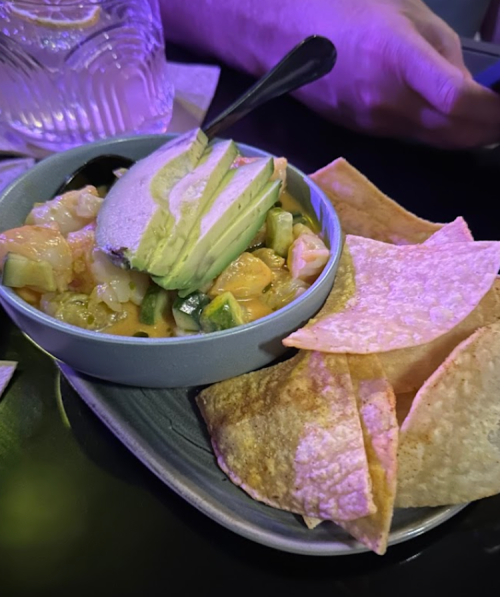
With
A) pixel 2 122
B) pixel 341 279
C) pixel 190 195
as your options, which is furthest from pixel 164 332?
pixel 2 122

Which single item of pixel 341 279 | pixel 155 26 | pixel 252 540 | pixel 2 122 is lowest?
pixel 252 540

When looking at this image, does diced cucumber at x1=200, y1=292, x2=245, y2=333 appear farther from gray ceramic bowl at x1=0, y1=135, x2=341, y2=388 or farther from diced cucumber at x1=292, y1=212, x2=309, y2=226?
diced cucumber at x1=292, y1=212, x2=309, y2=226

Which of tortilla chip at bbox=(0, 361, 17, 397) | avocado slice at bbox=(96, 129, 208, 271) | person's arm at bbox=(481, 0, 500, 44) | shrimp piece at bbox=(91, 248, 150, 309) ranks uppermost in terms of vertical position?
avocado slice at bbox=(96, 129, 208, 271)

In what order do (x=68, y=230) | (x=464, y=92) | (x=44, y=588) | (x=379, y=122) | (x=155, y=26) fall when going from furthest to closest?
(x=379, y=122)
(x=155, y=26)
(x=464, y=92)
(x=68, y=230)
(x=44, y=588)

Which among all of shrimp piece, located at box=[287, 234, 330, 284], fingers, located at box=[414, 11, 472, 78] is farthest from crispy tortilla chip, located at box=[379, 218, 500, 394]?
fingers, located at box=[414, 11, 472, 78]

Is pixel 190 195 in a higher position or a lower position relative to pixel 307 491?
higher

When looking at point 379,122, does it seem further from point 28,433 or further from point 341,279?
point 28,433

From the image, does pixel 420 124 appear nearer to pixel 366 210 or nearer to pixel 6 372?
pixel 366 210
